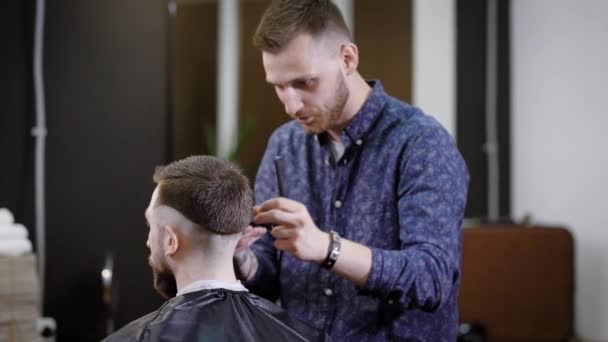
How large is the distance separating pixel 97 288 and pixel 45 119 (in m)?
0.66

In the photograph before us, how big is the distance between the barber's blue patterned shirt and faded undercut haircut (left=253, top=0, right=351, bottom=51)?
0.75 ft

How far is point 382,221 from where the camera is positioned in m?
1.78

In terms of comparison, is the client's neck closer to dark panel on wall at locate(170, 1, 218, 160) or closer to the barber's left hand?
the barber's left hand

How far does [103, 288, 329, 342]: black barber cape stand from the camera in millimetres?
1556

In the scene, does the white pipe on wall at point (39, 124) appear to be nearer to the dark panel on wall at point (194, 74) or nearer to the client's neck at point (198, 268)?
the client's neck at point (198, 268)

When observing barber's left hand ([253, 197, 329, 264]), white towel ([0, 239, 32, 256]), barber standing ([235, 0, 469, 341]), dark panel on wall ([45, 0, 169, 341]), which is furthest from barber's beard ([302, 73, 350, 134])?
dark panel on wall ([45, 0, 169, 341])

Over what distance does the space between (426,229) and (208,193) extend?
1.63 feet

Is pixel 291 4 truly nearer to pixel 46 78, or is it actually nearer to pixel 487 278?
pixel 46 78

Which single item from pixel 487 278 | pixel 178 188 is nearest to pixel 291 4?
pixel 178 188

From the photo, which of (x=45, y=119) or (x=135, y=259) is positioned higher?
(x=45, y=119)

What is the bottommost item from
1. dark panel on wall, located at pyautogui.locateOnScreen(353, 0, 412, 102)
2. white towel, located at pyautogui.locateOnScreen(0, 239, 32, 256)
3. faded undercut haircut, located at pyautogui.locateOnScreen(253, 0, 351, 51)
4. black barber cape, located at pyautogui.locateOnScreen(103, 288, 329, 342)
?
black barber cape, located at pyautogui.locateOnScreen(103, 288, 329, 342)

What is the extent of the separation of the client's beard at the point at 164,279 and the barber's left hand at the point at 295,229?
29 cm

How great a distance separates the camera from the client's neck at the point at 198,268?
5.33ft

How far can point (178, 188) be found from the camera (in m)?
1.58
